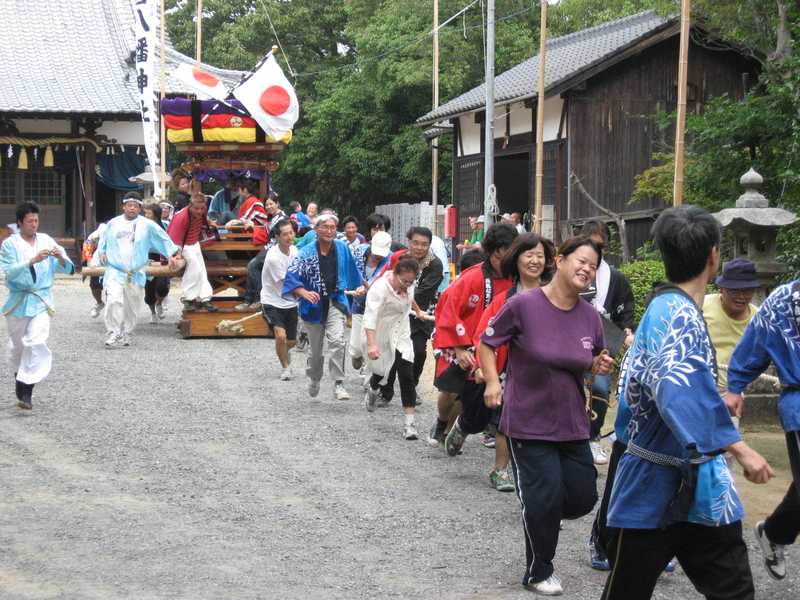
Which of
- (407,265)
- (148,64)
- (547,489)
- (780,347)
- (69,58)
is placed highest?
(69,58)

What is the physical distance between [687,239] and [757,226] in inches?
247

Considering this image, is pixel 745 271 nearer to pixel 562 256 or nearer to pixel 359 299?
pixel 562 256

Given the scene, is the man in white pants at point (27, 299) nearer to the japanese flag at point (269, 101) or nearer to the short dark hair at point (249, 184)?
the japanese flag at point (269, 101)

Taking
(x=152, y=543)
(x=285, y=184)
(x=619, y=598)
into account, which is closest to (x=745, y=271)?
(x=619, y=598)

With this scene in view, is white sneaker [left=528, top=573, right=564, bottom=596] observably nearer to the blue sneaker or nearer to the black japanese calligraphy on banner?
the blue sneaker

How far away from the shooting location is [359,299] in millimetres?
12648

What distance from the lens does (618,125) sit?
2256 cm

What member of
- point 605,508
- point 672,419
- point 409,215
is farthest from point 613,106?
point 672,419

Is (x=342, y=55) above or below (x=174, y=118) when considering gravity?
above

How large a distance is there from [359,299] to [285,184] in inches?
1156

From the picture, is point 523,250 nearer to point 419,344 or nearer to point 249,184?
point 419,344

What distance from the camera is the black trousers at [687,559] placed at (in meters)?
3.90

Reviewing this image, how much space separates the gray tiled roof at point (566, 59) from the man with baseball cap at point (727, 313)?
48.9 feet

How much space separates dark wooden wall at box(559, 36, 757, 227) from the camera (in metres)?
22.5
